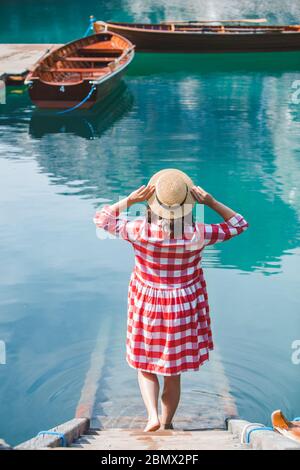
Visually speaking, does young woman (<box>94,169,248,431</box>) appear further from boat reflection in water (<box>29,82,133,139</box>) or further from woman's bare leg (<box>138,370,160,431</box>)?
boat reflection in water (<box>29,82,133,139</box>)

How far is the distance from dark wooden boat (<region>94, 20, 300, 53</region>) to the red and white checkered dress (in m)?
21.5

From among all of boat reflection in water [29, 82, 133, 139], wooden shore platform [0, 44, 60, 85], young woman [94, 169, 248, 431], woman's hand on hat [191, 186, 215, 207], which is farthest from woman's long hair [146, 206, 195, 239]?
wooden shore platform [0, 44, 60, 85]

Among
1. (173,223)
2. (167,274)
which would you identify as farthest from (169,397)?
(173,223)

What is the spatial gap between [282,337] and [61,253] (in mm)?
3092

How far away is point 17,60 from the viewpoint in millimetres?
20453

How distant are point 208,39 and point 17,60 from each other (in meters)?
7.34

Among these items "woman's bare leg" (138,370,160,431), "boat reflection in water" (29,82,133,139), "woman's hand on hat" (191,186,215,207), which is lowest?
"boat reflection in water" (29,82,133,139)

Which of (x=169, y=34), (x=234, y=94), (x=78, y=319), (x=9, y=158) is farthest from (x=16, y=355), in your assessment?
(x=169, y=34)

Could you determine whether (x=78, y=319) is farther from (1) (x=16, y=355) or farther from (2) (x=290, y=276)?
(2) (x=290, y=276)

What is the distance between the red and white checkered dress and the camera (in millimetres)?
3662

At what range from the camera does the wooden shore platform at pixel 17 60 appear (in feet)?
61.1

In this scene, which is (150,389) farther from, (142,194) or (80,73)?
(80,73)

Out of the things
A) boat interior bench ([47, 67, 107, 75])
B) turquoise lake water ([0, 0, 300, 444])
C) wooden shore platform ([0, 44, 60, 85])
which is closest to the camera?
turquoise lake water ([0, 0, 300, 444])

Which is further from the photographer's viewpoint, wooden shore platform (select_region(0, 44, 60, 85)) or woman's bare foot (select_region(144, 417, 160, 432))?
wooden shore platform (select_region(0, 44, 60, 85))
